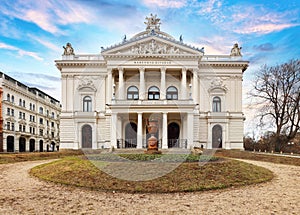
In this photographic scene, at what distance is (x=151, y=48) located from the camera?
1371 inches

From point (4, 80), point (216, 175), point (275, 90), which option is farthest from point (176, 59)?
point (4, 80)

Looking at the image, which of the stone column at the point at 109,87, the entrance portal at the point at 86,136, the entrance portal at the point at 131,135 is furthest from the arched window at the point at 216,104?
the entrance portal at the point at 86,136

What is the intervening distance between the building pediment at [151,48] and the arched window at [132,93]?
16.8 ft

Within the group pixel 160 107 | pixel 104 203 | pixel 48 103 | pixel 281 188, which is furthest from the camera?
pixel 48 103

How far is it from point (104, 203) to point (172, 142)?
27214mm

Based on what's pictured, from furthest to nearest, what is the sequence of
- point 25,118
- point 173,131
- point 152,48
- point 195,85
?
point 25,118 → point 173,131 → point 195,85 → point 152,48

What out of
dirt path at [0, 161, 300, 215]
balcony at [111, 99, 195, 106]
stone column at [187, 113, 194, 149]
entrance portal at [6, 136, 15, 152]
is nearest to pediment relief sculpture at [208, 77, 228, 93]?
balcony at [111, 99, 195, 106]

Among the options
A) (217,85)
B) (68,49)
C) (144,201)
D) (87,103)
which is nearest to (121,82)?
(87,103)

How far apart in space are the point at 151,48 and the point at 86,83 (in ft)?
34.4

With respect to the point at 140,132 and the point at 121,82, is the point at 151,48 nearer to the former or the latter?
the point at 121,82

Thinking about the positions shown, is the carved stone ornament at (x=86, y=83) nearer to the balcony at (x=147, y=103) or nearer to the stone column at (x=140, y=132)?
the balcony at (x=147, y=103)

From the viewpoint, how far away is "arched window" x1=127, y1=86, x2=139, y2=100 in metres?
37.0

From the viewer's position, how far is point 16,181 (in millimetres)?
12430

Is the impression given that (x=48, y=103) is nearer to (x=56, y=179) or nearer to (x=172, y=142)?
(x=172, y=142)
